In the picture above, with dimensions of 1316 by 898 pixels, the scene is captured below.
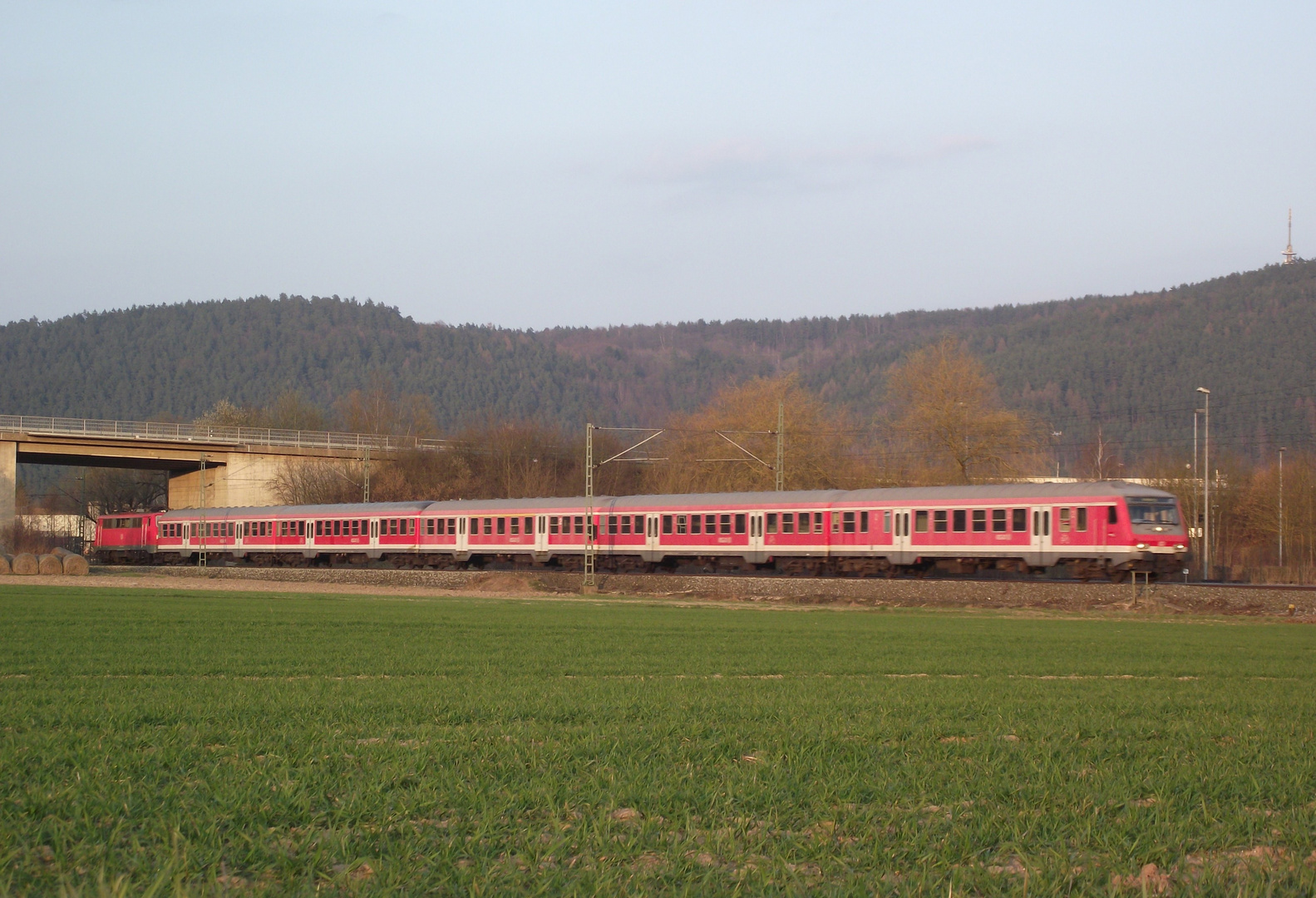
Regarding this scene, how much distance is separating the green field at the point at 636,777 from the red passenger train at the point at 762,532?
835 inches

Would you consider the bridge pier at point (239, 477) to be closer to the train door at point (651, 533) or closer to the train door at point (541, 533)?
the train door at point (541, 533)

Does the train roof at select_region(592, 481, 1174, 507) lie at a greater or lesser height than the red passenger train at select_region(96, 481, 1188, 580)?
greater

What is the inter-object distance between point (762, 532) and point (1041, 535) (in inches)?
421

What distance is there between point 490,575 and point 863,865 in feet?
140

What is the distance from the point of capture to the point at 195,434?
8162 cm

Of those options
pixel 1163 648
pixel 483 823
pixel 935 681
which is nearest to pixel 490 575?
pixel 1163 648

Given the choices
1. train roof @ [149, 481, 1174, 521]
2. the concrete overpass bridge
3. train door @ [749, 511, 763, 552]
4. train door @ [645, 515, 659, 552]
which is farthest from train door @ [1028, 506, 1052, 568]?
the concrete overpass bridge

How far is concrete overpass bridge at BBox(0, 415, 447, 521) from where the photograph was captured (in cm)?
7231

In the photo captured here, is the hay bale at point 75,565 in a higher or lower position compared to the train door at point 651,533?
lower

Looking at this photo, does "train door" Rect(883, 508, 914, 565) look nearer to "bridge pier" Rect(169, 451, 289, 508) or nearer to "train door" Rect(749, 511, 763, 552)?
"train door" Rect(749, 511, 763, 552)

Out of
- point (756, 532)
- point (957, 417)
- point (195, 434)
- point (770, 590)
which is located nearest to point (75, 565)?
point (195, 434)

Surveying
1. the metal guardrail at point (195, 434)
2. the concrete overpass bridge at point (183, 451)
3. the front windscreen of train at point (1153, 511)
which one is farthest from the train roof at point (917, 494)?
the concrete overpass bridge at point (183, 451)

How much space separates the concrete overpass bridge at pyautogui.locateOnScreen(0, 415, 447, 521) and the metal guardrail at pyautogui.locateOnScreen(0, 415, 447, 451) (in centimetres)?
7

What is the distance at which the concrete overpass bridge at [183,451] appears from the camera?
72312 millimetres
